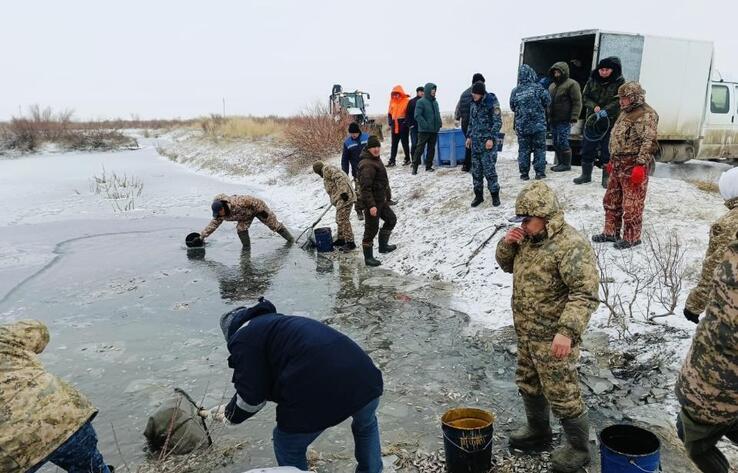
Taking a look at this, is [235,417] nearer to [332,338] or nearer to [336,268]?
[332,338]

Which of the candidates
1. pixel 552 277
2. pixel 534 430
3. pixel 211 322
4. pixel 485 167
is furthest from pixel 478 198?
pixel 552 277

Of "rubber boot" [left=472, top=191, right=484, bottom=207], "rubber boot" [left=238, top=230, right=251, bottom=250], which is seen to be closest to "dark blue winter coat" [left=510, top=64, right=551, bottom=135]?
"rubber boot" [left=472, top=191, right=484, bottom=207]

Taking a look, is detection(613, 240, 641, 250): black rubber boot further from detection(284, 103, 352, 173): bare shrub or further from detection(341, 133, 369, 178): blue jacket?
detection(284, 103, 352, 173): bare shrub

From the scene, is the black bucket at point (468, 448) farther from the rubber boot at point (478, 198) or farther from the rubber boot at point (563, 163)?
the rubber boot at point (563, 163)

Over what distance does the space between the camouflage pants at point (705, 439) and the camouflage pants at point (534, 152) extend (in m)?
7.08

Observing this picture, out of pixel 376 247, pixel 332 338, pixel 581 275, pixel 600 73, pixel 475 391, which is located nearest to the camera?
pixel 332 338

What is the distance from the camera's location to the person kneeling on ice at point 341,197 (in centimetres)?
880

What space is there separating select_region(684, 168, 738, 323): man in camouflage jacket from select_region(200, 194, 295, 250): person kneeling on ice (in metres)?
7.12

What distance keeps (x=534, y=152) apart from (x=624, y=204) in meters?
3.13

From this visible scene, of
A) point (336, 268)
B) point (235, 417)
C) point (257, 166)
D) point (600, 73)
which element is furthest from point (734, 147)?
point (257, 166)

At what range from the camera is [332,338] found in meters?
2.66

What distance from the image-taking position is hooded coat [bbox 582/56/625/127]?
7781 mm

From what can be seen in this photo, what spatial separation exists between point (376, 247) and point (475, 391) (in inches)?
190

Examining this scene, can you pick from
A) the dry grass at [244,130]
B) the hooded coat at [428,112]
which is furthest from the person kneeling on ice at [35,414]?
the dry grass at [244,130]
